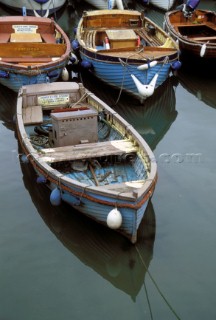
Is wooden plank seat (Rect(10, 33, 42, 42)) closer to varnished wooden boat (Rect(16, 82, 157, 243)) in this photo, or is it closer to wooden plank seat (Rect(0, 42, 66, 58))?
wooden plank seat (Rect(0, 42, 66, 58))

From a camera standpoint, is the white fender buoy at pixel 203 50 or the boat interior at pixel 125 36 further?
the white fender buoy at pixel 203 50

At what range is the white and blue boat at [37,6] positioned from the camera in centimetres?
2233

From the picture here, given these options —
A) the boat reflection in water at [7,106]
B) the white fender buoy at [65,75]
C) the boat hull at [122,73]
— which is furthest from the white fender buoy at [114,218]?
the white fender buoy at [65,75]

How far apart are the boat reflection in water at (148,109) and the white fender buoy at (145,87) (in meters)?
0.68

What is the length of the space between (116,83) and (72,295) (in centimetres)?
814

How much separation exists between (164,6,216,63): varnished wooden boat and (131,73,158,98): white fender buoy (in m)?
3.09

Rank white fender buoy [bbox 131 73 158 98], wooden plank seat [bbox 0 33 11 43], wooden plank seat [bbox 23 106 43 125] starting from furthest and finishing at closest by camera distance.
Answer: wooden plank seat [bbox 0 33 11 43] < white fender buoy [bbox 131 73 158 98] < wooden plank seat [bbox 23 106 43 125]

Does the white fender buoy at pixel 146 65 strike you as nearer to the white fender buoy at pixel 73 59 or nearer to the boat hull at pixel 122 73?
the boat hull at pixel 122 73

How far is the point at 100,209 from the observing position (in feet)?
26.5

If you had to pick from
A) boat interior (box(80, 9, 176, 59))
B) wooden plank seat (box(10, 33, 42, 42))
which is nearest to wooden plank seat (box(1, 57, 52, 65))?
wooden plank seat (box(10, 33, 42, 42))

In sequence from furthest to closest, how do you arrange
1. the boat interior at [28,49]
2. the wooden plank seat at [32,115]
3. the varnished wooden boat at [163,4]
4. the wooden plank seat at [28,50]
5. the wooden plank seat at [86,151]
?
the varnished wooden boat at [163,4] → the wooden plank seat at [28,50] → the boat interior at [28,49] → the wooden plank seat at [32,115] → the wooden plank seat at [86,151]

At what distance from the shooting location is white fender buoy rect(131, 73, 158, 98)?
42.4 feet

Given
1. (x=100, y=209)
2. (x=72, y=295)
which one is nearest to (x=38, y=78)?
(x=100, y=209)

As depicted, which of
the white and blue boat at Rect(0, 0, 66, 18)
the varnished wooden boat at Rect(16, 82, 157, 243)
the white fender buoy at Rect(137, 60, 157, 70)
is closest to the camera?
the varnished wooden boat at Rect(16, 82, 157, 243)
